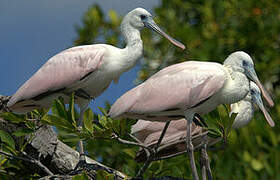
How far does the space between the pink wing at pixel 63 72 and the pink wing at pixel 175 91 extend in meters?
0.65

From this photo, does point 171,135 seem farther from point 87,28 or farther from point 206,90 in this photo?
point 87,28

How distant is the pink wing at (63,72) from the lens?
693cm

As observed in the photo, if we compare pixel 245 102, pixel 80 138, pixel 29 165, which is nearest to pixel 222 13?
pixel 245 102

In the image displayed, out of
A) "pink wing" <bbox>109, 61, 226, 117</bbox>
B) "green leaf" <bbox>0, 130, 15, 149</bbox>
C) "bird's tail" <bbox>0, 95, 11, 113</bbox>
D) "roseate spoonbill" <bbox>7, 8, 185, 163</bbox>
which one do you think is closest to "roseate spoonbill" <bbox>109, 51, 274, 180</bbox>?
"pink wing" <bbox>109, 61, 226, 117</bbox>

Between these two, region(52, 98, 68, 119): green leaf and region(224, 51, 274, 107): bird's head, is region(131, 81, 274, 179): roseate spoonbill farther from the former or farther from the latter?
region(52, 98, 68, 119): green leaf

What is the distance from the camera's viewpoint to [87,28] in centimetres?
1174

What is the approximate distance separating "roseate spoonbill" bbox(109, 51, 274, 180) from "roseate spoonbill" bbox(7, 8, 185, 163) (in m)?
0.52

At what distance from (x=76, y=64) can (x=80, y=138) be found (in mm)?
A: 1186

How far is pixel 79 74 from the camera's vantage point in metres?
6.92

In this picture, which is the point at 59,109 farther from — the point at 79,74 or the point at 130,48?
the point at 130,48

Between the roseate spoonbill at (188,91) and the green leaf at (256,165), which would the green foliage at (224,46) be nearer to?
the green leaf at (256,165)

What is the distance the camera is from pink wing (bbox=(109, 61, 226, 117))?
20.7ft

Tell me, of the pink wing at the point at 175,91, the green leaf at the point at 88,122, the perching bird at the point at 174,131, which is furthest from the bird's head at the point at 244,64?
the green leaf at the point at 88,122

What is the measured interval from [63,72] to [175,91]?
1.22m
